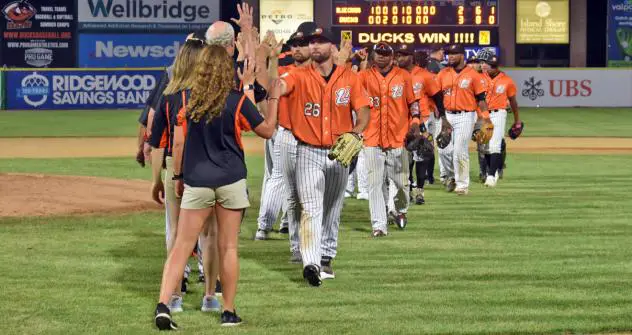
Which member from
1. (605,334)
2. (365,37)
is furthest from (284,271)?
(365,37)

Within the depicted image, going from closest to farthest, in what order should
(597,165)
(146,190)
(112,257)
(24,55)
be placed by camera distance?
(112,257) < (146,190) < (597,165) < (24,55)

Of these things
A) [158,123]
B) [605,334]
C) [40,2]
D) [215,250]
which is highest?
[40,2]

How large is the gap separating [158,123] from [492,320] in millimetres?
2567

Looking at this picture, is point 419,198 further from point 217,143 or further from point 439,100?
point 217,143

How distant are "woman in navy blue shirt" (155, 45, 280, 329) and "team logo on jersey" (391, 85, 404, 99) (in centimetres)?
537

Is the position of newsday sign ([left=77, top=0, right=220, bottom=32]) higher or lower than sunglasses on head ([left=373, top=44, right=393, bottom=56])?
higher

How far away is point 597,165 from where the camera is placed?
2206cm

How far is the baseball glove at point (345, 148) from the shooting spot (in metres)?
9.46

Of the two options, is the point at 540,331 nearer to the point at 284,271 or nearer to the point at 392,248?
the point at 284,271

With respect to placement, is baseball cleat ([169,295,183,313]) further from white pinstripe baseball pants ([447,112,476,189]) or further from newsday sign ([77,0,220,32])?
newsday sign ([77,0,220,32])

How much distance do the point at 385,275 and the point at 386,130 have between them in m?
3.05

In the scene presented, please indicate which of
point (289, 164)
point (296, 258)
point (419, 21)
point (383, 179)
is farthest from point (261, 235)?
point (419, 21)

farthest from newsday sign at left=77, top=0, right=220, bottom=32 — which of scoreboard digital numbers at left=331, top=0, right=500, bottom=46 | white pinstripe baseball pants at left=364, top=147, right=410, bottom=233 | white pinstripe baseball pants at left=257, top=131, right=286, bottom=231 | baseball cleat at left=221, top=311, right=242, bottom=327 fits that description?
baseball cleat at left=221, top=311, right=242, bottom=327

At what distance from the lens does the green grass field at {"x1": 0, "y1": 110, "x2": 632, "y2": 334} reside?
8320mm
